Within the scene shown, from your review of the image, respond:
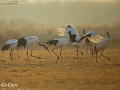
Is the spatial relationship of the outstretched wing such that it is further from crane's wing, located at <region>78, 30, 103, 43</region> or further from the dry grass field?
the dry grass field

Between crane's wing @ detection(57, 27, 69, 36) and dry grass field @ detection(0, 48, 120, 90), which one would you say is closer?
dry grass field @ detection(0, 48, 120, 90)

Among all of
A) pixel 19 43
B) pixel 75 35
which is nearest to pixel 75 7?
pixel 75 35

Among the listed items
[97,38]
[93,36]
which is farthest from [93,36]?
[97,38]

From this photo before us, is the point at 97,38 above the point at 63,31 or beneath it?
beneath

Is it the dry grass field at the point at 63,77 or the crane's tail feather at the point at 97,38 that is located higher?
the crane's tail feather at the point at 97,38

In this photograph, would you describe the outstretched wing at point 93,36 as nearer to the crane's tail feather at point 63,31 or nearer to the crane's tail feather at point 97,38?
the crane's tail feather at point 97,38

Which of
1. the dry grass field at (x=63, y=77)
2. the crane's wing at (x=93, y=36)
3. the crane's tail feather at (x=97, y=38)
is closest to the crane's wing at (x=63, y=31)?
the crane's wing at (x=93, y=36)

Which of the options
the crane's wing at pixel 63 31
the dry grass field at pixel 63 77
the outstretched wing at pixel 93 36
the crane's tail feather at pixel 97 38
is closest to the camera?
the dry grass field at pixel 63 77

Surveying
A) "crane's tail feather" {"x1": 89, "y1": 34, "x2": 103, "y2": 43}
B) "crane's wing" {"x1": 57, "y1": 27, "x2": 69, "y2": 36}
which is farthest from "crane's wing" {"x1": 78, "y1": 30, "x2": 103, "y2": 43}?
"crane's wing" {"x1": 57, "y1": 27, "x2": 69, "y2": 36}

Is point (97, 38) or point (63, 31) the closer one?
point (97, 38)

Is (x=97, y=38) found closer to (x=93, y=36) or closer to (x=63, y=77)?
(x=93, y=36)

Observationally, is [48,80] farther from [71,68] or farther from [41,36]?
[41,36]

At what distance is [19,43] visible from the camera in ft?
37.7

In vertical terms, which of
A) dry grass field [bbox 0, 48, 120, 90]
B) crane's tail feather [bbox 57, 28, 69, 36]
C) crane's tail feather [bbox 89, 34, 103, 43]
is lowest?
dry grass field [bbox 0, 48, 120, 90]
